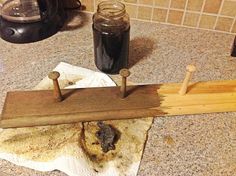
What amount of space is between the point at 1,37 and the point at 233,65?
68cm

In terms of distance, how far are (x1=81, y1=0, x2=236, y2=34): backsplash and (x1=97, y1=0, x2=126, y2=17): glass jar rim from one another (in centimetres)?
17

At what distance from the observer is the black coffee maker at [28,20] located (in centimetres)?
69

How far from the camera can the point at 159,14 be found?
81cm

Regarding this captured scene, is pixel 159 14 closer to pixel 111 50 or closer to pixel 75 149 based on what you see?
pixel 111 50

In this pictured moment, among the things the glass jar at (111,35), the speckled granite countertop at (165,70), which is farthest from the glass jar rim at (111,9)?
the speckled granite countertop at (165,70)

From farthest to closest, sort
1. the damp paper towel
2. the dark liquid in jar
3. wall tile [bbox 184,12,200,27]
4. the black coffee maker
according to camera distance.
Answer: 1. wall tile [bbox 184,12,200,27]
2. the black coffee maker
3. the dark liquid in jar
4. the damp paper towel

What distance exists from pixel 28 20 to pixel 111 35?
0.27m

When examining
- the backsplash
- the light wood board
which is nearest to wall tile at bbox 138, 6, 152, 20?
the backsplash

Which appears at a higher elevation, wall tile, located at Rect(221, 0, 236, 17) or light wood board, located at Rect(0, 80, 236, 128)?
wall tile, located at Rect(221, 0, 236, 17)

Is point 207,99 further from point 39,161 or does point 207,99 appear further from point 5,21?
point 5,21

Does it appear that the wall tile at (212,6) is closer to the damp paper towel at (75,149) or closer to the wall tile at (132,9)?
the wall tile at (132,9)

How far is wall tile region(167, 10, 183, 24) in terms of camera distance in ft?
2.62

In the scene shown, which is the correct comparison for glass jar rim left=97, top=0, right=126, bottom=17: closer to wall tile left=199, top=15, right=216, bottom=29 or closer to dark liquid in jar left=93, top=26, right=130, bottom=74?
dark liquid in jar left=93, top=26, right=130, bottom=74

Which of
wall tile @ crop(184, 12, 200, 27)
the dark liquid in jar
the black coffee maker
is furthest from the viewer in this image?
wall tile @ crop(184, 12, 200, 27)
